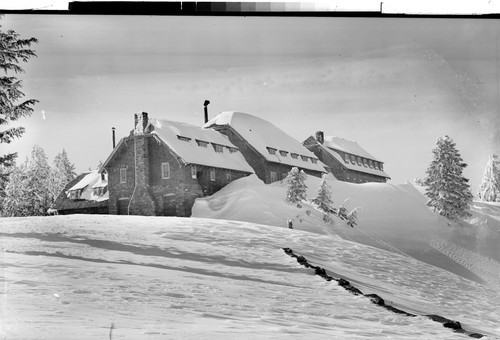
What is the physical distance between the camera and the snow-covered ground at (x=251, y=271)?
394 cm

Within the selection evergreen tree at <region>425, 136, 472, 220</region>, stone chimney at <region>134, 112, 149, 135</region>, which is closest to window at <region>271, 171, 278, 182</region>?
stone chimney at <region>134, 112, 149, 135</region>

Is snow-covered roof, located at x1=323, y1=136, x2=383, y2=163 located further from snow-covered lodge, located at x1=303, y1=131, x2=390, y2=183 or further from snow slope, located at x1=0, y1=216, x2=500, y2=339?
snow slope, located at x1=0, y1=216, x2=500, y2=339

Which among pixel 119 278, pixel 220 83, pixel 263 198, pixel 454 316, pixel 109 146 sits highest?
pixel 220 83

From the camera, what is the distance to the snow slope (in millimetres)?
3898

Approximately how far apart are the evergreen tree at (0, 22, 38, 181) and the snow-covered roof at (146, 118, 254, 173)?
3.36ft

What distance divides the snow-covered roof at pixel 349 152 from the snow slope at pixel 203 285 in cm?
65

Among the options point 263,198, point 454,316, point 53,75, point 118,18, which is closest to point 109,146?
point 53,75

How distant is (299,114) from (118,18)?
167cm

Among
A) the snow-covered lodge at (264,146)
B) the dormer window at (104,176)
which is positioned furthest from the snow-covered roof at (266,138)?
the dormer window at (104,176)

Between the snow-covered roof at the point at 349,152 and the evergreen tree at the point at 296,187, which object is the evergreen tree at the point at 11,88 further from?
the snow-covered roof at the point at 349,152

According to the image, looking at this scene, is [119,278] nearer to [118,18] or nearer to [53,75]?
[53,75]

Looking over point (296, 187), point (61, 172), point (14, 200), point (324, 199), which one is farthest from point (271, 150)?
point (14, 200)

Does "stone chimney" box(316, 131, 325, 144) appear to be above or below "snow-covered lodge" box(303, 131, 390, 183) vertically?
above

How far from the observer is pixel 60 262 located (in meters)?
4.40
